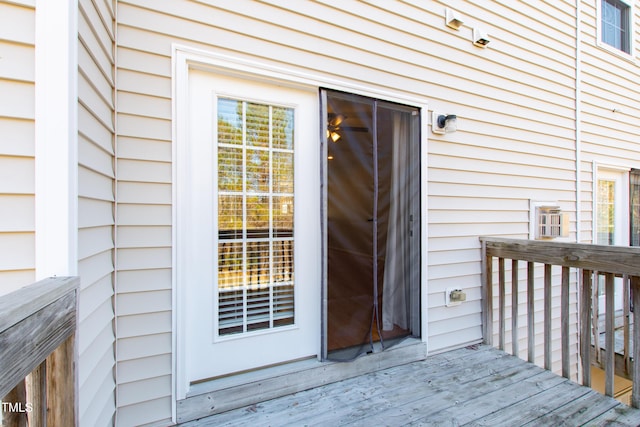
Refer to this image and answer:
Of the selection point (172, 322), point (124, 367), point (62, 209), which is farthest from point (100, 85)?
point (124, 367)

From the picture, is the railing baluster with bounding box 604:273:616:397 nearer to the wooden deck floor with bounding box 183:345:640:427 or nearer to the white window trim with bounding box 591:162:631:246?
the wooden deck floor with bounding box 183:345:640:427

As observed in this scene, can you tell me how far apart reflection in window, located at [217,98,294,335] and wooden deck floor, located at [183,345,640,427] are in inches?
19.8

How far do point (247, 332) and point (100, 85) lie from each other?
158 cm

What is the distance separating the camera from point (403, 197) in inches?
98.0

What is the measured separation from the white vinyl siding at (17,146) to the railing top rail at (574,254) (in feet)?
10.1

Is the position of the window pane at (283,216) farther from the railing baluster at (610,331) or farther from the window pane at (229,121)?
the railing baluster at (610,331)

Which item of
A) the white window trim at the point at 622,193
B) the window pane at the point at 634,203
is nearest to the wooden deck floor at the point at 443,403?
the white window trim at the point at 622,193

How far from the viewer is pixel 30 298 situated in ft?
2.43

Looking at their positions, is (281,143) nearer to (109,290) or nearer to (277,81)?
(277,81)

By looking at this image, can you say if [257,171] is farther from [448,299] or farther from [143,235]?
[448,299]

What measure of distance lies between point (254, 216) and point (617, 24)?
5.84 metres

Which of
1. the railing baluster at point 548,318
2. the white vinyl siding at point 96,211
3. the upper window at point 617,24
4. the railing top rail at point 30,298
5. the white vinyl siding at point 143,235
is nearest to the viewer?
the railing top rail at point 30,298

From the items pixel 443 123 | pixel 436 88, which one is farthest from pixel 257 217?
pixel 436 88

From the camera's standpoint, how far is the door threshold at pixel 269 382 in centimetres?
175
